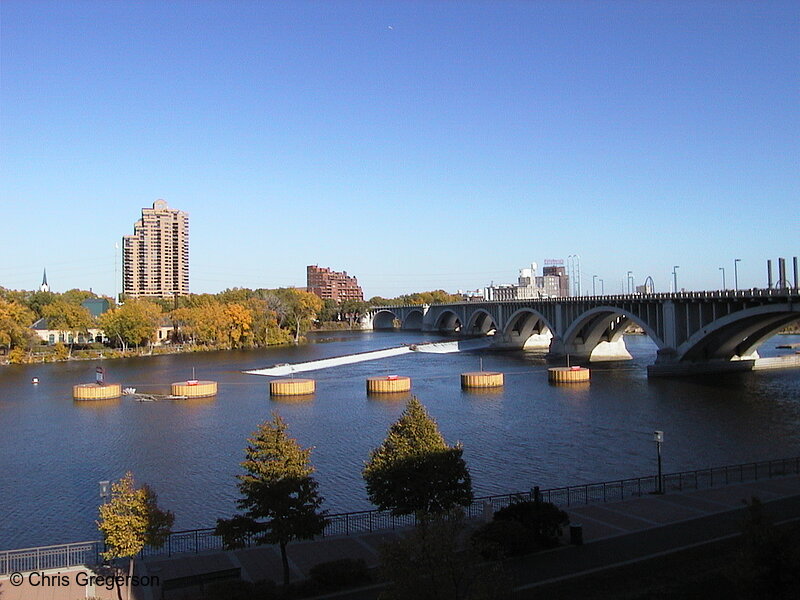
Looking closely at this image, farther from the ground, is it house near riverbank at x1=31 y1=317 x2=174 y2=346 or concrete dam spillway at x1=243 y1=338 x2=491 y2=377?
house near riverbank at x1=31 y1=317 x2=174 y2=346

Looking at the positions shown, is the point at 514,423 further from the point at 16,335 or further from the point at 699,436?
the point at 16,335

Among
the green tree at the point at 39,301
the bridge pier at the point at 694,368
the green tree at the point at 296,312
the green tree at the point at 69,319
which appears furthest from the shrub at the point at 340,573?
the green tree at the point at 39,301

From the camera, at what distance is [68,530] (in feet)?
79.6

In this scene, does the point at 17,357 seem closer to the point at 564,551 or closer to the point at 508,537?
the point at 508,537

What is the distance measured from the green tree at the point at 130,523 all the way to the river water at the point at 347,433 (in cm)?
785

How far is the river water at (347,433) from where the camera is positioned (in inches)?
1127

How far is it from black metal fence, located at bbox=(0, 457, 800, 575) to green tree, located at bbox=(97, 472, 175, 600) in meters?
2.14

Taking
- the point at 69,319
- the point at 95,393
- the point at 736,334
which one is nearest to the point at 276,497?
the point at 95,393

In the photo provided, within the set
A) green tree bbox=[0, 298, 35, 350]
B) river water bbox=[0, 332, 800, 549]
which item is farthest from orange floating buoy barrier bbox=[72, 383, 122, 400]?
green tree bbox=[0, 298, 35, 350]

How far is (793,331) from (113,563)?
533 feet

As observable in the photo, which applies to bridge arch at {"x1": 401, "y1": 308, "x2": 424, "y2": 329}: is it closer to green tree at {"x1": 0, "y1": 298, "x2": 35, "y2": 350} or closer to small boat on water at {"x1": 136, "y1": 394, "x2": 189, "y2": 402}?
green tree at {"x1": 0, "y1": 298, "x2": 35, "y2": 350}

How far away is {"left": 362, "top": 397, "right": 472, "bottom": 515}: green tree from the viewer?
20203mm

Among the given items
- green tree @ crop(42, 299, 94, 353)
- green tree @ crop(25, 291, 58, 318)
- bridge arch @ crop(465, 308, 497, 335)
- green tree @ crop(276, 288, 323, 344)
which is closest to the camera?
green tree @ crop(42, 299, 94, 353)

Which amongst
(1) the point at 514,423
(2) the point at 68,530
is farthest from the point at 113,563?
(1) the point at 514,423
